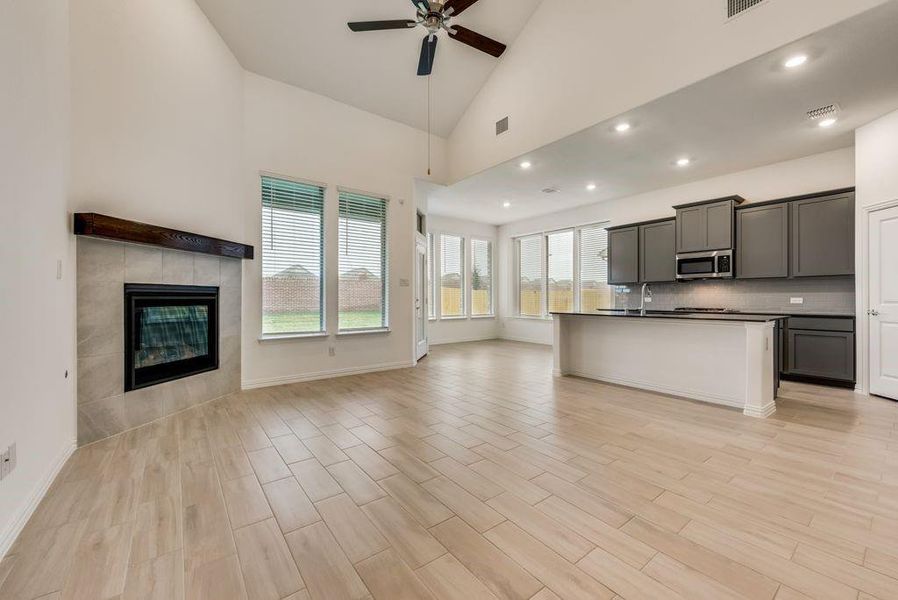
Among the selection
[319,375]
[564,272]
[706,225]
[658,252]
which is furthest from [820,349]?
[319,375]

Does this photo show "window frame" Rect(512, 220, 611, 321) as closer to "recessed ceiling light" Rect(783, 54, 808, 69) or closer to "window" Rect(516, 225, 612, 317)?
"window" Rect(516, 225, 612, 317)

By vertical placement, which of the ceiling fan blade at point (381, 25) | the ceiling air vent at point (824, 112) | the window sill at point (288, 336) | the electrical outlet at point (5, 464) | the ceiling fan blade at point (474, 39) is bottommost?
the electrical outlet at point (5, 464)

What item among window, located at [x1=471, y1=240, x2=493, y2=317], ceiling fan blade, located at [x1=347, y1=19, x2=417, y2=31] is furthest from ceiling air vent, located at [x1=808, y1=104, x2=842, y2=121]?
window, located at [x1=471, y1=240, x2=493, y2=317]

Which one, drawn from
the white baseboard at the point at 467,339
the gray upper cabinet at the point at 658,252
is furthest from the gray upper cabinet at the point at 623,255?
the white baseboard at the point at 467,339

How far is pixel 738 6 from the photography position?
2.96m

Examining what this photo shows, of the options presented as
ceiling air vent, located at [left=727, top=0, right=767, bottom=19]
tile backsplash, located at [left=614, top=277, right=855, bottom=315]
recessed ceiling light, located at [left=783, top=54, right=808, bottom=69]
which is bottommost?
tile backsplash, located at [left=614, top=277, right=855, bottom=315]

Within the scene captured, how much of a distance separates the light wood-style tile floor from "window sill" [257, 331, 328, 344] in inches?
50.5

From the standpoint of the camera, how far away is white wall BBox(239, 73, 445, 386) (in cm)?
461

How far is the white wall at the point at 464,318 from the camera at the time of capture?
8.55 meters

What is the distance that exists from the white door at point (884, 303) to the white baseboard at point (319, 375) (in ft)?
18.6

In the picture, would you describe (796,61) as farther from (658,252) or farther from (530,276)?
(530,276)

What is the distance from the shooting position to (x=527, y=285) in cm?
930

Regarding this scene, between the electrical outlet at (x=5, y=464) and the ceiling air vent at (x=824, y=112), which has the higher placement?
the ceiling air vent at (x=824, y=112)

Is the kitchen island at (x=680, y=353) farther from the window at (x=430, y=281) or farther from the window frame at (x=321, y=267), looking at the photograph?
the window at (x=430, y=281)
